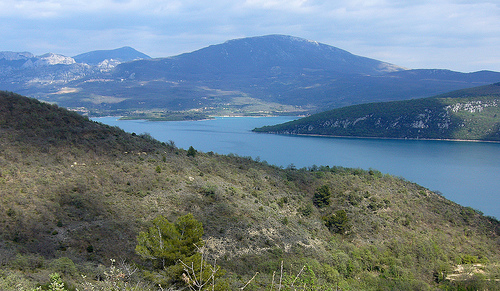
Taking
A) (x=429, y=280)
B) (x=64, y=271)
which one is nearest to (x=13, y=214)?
(x=64, y=271)

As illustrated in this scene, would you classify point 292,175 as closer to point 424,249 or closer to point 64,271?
point 424,249

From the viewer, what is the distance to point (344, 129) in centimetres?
16175

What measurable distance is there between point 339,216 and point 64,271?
88.8 feet

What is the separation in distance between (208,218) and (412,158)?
3642 inches

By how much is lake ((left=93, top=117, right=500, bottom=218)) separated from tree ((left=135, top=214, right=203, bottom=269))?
5901cm

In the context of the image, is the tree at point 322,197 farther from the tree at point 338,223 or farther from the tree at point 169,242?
the tree at point 169,242

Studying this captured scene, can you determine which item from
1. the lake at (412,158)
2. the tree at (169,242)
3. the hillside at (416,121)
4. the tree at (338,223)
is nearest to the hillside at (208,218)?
the tree at (338,223)

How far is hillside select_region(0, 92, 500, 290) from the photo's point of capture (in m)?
18.9

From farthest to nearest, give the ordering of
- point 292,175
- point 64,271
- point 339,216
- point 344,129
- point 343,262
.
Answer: point 344,129
point 292,175
point 339,216
point 343,262
point 64,271

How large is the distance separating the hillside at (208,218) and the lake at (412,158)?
1033 inches

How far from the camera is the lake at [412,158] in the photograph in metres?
70.5

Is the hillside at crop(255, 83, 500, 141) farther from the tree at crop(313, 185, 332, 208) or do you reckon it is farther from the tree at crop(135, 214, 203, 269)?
the tree at crop(135, 214, 203, 269)

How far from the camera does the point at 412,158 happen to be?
103 m

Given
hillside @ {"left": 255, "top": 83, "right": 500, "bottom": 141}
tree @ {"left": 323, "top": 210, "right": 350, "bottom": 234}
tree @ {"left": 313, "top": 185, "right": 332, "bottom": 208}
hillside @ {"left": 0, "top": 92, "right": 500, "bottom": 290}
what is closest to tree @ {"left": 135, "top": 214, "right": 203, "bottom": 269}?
hillside @ {"left": 0, "top": 92, "right": 500, "bottom": 290}
